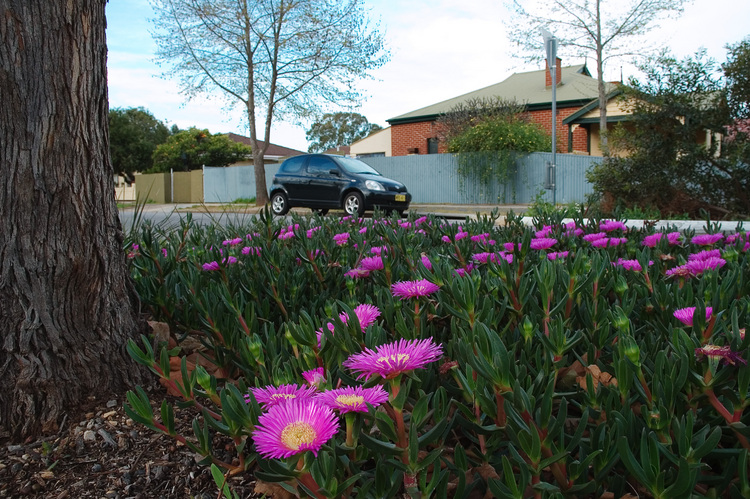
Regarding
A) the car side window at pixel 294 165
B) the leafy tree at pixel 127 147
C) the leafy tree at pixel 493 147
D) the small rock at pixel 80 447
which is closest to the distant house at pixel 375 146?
the leafy tree at pixel 493 147

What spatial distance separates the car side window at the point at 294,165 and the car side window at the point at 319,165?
28 cm

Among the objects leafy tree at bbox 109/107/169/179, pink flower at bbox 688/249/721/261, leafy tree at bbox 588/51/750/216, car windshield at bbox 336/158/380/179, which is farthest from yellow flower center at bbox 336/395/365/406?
leafy tree at bbox 109/107/169/179

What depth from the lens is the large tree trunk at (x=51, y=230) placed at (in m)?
1.46

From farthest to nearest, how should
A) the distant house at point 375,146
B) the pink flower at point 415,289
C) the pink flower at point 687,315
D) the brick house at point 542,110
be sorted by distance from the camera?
1. the distant house at point 375,146
2. the brick house at point 542,110
3. the pink flower at point 415,289
4. the pink flower at point 687,315

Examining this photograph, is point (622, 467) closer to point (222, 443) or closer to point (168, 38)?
point (222, 443)

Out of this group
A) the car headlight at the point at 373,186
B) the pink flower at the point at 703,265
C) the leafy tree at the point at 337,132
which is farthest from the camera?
the leafy tree at the point at 337,132

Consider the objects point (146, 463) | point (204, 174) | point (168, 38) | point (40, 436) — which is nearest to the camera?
Answer: point (146, 463)

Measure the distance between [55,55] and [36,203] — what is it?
39 centimetres

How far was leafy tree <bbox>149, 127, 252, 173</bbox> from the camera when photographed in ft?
113

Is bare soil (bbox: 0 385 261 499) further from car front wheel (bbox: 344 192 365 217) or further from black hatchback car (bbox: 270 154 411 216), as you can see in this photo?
car front wheel (bbox: 344 192 365 217)

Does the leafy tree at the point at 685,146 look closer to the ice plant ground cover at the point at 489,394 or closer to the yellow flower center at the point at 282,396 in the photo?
the ice plant ground cover at the point at 489,394

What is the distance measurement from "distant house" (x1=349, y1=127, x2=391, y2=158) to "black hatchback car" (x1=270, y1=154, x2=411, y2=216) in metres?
18.1

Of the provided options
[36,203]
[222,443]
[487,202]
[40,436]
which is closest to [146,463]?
[222,443]

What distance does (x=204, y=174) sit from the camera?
28.4m
